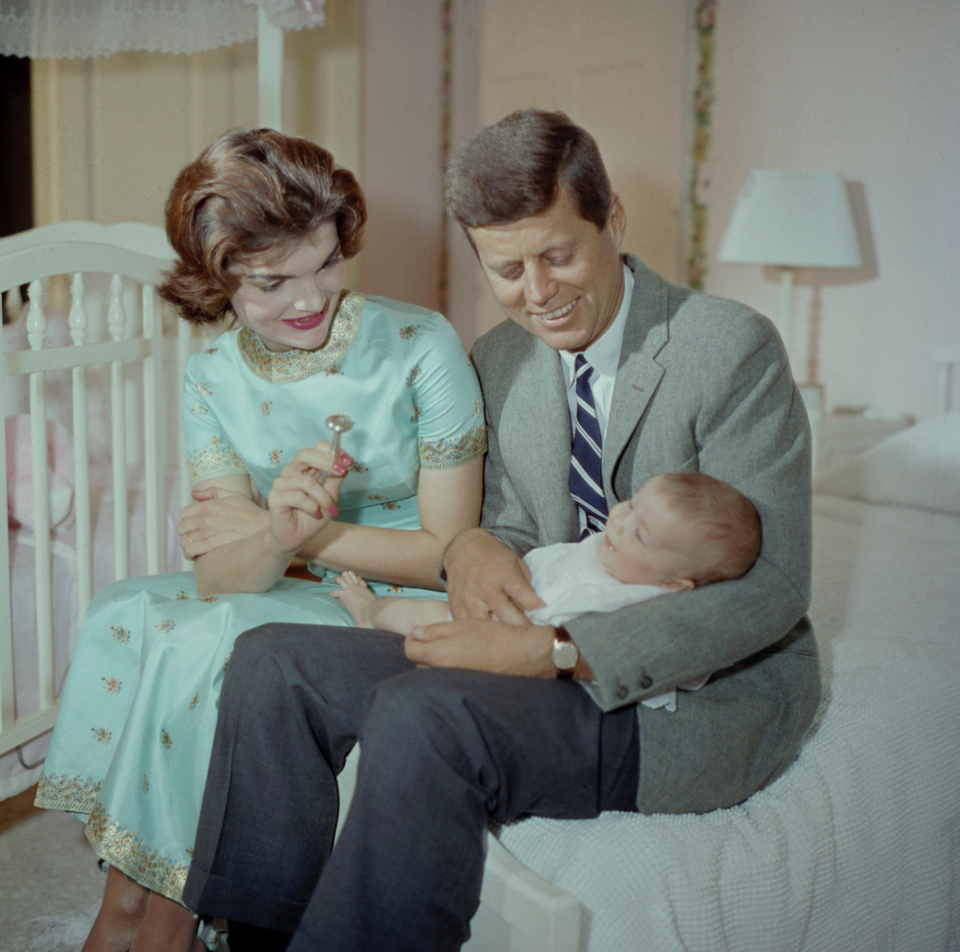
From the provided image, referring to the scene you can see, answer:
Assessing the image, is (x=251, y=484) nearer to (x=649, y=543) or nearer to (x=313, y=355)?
(x=313, y=355)

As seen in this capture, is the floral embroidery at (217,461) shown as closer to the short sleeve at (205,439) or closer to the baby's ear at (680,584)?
the short sleeve at (205,439)

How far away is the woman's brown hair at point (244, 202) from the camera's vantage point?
1209 mm

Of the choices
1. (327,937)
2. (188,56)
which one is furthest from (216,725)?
(188,56)

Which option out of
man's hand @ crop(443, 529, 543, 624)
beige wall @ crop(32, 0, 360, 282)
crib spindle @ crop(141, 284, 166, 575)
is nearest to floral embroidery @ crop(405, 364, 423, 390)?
man's hand @ crop(443, 529, 543, 624)

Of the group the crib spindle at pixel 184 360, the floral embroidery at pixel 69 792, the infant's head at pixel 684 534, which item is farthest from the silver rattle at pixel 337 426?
the crib spindle at pixel 184 360

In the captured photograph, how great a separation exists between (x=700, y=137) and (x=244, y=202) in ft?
6.61

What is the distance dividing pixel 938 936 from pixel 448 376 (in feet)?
3.14

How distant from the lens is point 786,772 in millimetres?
1199

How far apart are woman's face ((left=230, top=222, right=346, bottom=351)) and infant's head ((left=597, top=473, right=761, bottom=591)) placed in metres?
0.47

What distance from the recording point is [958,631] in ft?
5.33

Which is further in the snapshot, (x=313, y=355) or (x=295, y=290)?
(x=313, y=355)

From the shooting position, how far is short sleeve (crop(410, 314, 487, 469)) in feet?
4.48

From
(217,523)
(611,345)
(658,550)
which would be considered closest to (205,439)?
(217,523)

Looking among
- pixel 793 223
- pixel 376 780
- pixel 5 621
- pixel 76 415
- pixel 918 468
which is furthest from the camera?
pixel 793 223
